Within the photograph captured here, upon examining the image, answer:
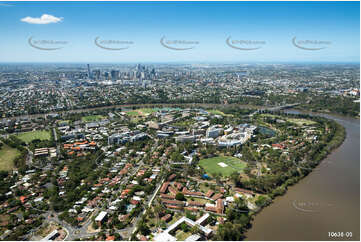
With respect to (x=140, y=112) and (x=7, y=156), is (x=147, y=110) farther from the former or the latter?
(x=7, y=156)

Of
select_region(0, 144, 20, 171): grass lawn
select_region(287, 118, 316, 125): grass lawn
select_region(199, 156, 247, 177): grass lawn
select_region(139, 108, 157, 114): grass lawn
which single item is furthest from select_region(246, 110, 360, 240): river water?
select_region(139, 108, 157, 114): grass lawn

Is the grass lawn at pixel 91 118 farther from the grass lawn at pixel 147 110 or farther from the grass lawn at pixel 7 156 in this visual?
the grass lawn at pixel 7 156

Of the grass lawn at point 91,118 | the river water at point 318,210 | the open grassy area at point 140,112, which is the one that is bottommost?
the river water at point 318,210

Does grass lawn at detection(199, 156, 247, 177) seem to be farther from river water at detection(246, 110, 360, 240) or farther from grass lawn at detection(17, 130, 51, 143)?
grass lawn at detection(17, 130, 51, 143)

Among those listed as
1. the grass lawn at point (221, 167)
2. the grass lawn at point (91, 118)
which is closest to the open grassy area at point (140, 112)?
the grass lawn at point (91, 118)

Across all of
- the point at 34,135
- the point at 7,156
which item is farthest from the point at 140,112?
the point at 7,156

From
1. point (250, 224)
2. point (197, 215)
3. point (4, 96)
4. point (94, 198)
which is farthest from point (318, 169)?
point (4, 96)
